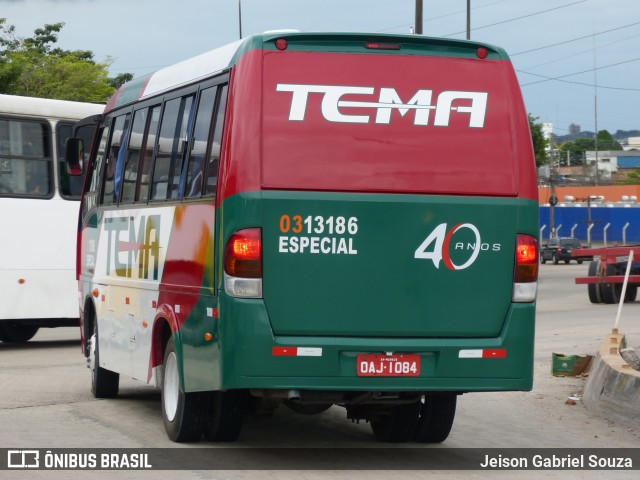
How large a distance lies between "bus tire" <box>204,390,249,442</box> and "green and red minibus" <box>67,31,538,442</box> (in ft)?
0.56

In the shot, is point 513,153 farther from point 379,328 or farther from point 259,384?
point 259,384

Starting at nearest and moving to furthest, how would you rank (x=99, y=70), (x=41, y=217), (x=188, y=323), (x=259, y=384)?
1. (x=259, y=384)
2. (x=188, y=323)
3. (x=41, y=217)
4. (x=99, y=70)

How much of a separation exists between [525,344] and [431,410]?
146 centimetres

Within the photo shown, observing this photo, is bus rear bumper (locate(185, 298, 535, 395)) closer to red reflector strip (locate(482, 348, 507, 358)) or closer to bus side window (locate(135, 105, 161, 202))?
red reflector strip (locate(482, 348, 507, 358))

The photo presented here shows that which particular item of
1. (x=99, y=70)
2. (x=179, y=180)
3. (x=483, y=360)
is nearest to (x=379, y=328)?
(x=483, y=360)

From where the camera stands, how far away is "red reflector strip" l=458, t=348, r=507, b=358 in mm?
9273

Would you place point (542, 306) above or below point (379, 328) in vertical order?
below

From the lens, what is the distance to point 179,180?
1047 cm

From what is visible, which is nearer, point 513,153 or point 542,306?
point 513,153

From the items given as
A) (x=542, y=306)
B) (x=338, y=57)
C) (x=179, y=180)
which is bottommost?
(x=542, y=306)

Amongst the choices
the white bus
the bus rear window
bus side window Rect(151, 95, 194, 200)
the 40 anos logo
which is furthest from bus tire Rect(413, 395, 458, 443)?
the white bus

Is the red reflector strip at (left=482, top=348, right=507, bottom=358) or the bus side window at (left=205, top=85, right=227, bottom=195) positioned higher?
the bus side window at (left=205, top=85, right=227, bottom=195)

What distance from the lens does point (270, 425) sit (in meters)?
11.8

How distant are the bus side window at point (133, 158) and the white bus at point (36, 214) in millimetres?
7790
